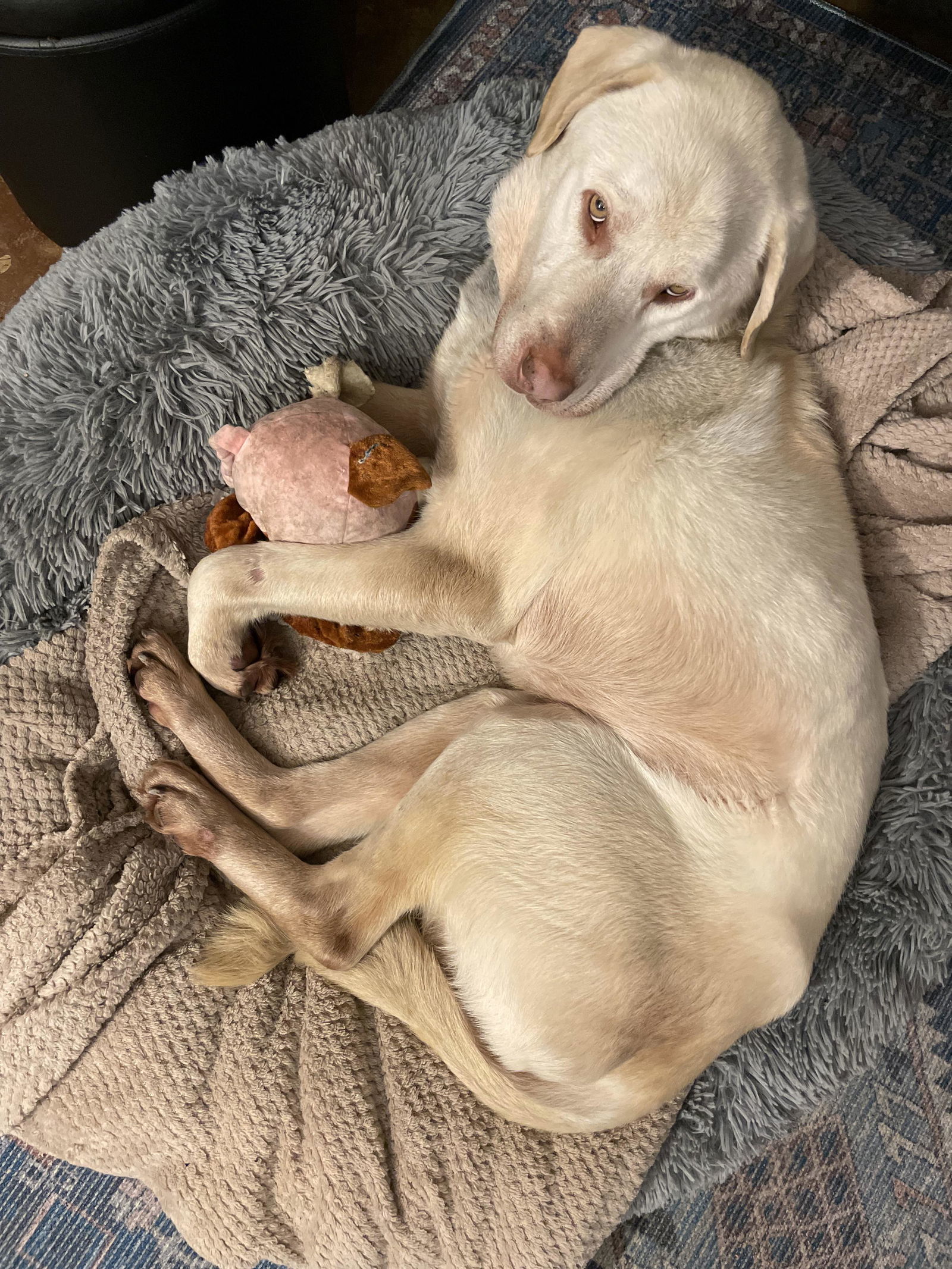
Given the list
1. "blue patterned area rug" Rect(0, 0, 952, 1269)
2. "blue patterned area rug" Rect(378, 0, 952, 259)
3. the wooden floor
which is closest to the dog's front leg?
"blue patterned area rug" Rect(0, 0, 952, 1269)

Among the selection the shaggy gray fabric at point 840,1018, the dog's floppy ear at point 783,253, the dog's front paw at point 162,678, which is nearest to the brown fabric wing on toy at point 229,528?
the dog's front paw at point 162,678

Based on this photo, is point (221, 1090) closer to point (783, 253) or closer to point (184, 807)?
point (184, 807)

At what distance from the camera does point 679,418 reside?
5.92 feet

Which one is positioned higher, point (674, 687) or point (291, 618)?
point (674, 687)

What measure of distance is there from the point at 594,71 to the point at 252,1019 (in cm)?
203

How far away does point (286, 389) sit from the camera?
2.08 meters

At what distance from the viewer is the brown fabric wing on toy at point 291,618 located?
192 cm

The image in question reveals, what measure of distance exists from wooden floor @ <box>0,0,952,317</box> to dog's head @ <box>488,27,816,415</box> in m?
1.46

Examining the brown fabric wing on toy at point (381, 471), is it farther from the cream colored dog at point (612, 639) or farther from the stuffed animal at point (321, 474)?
the cream colored dog at point (612, 639)

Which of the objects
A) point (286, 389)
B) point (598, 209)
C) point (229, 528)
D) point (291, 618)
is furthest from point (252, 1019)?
point (598, 209)

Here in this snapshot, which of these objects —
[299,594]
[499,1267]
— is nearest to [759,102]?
[299,594]

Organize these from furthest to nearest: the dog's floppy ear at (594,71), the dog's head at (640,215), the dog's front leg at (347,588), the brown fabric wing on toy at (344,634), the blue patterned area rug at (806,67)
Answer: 1. the blue patterned area rug at (806,67)
2. the brown fabric wing on toy at (344,634)
3. the dog's front leg at (347,588)
4. the dog's floppy ear at (594,71)
5. the dog's head at (640,215)

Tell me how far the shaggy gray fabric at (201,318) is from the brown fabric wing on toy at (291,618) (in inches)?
7.5

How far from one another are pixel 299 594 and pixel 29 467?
757mm
